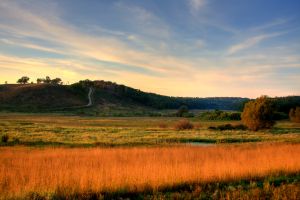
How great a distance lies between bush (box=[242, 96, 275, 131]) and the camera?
6181 cm

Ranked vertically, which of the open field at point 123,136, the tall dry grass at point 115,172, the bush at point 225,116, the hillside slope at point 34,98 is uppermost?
the hillside slope at point 34,98

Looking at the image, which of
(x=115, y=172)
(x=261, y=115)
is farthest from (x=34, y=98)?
(x=115, y=172)

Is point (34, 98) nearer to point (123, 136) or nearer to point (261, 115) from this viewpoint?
point (261, 115)

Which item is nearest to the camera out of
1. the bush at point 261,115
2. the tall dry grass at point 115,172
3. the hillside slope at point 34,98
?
the tall dry grass at point 115,172

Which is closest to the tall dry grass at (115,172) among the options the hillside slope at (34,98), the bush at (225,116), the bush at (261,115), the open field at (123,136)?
the open field at (123,136)

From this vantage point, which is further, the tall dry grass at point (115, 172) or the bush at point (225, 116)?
the bush at point (225, 116)

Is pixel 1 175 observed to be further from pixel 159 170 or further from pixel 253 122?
pixel 253 122

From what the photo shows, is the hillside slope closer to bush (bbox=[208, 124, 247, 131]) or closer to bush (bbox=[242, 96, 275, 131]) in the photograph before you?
bush (bbox=[208, 124, 247, 131])

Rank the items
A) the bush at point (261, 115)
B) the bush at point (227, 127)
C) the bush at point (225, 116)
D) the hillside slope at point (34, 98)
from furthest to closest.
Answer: the hillside slope at point (34, 98), the bush at point (225, 116), the bush at point (227, 127), the bush at point (261, 115)

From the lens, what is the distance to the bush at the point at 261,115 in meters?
61.8

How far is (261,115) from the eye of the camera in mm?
61969

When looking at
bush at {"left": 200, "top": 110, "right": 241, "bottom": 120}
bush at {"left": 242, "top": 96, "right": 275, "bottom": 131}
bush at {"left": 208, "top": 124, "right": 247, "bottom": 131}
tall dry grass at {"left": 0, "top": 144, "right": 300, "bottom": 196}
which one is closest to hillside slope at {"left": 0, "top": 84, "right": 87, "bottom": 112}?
bush at {"left": 200, "top": 110, "right": 241, "bottom": 120}

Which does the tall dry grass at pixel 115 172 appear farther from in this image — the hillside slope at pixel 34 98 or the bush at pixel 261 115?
the hillside slope at pixel 34 98

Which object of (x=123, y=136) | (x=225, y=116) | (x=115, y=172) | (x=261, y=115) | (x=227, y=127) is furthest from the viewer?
(x=225, y=116)
